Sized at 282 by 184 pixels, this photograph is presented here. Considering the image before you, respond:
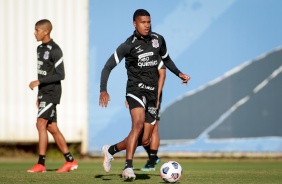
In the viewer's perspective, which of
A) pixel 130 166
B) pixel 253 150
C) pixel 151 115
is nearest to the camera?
pixel 130 166

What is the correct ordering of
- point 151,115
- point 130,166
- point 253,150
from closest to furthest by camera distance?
point 130,166
point 151,115
point 253,150

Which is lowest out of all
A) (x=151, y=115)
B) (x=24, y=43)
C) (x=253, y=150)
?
(x=253, y=150)

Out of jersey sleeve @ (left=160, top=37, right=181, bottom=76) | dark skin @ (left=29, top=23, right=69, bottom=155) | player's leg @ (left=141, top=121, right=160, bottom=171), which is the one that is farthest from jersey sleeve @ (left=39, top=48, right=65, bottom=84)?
jersey sleeve @ (left=160, top=37, right=181, bottom=76)

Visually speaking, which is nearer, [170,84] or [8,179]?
[8,179]

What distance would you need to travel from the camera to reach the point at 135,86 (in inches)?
370

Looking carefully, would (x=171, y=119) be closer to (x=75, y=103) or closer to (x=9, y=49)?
(x=75, y=103)

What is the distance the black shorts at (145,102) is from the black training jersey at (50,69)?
2.04m

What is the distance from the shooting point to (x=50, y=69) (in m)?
11.3

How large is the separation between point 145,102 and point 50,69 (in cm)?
236

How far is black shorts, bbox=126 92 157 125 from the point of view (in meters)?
9.35

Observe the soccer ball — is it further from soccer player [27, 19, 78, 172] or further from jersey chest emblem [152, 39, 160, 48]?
soccer player [27, 19, 78, 172]

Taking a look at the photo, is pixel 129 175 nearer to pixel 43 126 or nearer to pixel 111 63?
pixel 111 63

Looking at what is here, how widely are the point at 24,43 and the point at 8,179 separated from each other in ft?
25.6

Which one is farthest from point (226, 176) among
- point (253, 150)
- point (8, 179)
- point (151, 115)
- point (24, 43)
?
point (24, 43)
